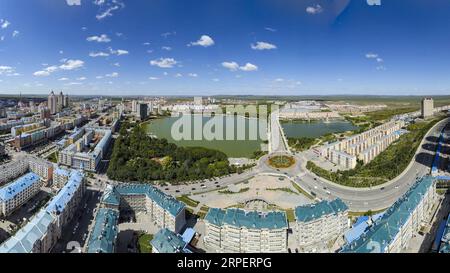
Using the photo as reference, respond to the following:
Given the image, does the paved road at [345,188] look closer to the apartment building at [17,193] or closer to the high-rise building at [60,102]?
the apartment building at [17,193]

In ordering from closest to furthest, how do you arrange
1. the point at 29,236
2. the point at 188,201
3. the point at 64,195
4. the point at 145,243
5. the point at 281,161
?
the point at 29,236
the point at 145,243
the point at 64,195
the point at 188,201
the point at 281,161

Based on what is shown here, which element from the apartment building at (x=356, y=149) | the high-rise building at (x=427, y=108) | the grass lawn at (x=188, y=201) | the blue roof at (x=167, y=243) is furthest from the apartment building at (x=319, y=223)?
the high-rise building at (x=427, y=108)

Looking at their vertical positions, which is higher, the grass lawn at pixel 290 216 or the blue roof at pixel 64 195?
the blue roof at pixel 64 195

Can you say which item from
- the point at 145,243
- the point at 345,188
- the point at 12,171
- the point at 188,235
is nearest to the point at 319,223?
the point at 188,235

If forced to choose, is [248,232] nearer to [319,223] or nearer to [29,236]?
[319,223]

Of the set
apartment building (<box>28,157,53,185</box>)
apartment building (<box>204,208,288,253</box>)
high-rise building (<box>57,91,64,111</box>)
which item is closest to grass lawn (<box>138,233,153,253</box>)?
apartment building (<box>204,208,288,253</box>)
